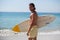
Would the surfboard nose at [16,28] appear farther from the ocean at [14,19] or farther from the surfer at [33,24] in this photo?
the surfer at [33,24]

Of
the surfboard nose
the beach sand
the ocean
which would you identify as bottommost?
the beach sand

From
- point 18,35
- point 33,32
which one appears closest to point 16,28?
point 18,35

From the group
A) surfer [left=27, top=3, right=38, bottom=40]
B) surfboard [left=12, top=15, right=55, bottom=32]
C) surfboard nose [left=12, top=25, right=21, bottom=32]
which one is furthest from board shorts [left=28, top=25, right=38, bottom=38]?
surfboard nose [left=12, top=25, right=21, bottom=32]

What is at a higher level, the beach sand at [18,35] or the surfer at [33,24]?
the surfer at [33,24]

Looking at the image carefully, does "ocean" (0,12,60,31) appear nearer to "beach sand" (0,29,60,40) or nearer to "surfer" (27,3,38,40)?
"beach sand" (0,29,60,40)

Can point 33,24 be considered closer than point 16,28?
Yes

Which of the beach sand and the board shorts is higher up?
the board shorts

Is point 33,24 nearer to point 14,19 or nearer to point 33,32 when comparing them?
point 33,32

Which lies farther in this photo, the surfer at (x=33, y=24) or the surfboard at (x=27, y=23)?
the surfboard at (x=27, y=23)

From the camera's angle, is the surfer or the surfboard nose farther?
the surfboard nose

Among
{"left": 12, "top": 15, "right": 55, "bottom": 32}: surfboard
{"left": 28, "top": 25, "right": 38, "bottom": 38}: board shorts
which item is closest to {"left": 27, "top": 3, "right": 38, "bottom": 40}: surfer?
{"left": 28, "top": 25, "right": 38, "bottom": 38}: board shorts

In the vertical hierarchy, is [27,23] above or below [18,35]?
above

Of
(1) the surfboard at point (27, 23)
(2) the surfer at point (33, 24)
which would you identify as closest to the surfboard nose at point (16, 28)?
(1) the surfboard at point (27, 23)

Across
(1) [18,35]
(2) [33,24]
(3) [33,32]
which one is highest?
(2) [33,24]
